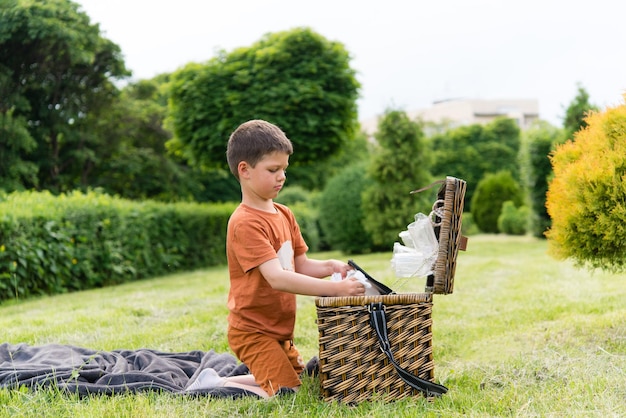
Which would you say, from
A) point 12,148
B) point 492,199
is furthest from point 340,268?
point 492,199

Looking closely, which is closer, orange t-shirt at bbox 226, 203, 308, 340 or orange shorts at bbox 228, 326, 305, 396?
orange t-shirt at bbox 226, 203, 308, 340

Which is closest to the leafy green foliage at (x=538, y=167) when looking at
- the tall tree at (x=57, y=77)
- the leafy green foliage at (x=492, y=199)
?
the leafy green foliage at (x=492, y=199)

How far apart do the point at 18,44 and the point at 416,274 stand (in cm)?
1532

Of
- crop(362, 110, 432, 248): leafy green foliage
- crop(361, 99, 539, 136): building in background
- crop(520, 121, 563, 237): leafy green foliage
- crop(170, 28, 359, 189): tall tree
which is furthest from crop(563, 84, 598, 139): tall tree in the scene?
crop(361, 99, 539, 136): building in background

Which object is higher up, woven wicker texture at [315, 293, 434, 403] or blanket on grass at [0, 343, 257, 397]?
woven wicker texture at [315, 293, 434, 403]

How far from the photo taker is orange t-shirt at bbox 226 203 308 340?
114 inches

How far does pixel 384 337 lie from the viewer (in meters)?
2.70

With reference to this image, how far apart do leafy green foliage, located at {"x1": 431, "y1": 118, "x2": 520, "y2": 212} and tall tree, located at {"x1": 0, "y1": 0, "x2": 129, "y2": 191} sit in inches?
841

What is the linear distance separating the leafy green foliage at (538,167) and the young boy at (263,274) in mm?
14071

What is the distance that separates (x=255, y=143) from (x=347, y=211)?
12519 millimetres

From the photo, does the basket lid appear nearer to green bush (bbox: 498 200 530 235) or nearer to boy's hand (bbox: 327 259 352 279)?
boy's hand (bbox: 327 259 352 279)

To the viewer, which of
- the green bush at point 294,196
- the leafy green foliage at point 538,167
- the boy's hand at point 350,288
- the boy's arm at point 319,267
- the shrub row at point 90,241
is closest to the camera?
the boy's hand at point 350,288

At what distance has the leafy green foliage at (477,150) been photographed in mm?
35281

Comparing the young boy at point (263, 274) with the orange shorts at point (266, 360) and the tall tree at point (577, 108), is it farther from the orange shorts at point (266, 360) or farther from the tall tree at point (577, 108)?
the tall tree at point (577, 108)
